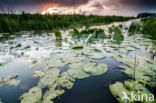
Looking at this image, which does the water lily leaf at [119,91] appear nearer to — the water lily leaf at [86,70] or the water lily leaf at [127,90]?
the water lily leaf at [127,90]

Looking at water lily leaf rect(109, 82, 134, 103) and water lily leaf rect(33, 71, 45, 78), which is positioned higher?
water lily leaf rect(33, 71, 45, 78)

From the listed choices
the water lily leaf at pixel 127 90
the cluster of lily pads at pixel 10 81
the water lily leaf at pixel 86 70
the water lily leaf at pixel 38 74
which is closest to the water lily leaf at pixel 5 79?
the cluster of lily pads at pixel 10 81

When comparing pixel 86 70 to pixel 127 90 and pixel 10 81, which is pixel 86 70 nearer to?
pixel 127 90

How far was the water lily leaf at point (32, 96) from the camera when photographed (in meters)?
0.65

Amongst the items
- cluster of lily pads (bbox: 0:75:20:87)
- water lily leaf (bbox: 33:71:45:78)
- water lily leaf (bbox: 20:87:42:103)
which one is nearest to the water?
water lily leaf (bbox: 20:87:42:103)

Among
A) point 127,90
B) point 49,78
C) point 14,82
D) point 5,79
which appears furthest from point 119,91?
point 5,79

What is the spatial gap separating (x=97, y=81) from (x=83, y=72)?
172 mm

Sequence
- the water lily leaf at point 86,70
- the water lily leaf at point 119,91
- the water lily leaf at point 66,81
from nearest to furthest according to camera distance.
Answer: the water lily leaf at point 119,91 → the water lily leaf at point 66,81 → the water lily leaf at point 86,70

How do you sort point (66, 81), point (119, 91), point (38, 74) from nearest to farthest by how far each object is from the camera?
point (119, 91)
point (66, 81)
point (38, 74)

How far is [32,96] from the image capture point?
69cm

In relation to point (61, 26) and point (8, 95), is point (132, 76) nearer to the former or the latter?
point (8, 95)

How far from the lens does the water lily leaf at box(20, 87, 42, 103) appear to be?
65 cm

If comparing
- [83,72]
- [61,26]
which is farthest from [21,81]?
[61,26]

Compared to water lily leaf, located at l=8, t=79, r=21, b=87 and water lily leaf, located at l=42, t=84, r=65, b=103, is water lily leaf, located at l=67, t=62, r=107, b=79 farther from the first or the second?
water lily leaf, located at l=8, t=79, r=21, b=87
